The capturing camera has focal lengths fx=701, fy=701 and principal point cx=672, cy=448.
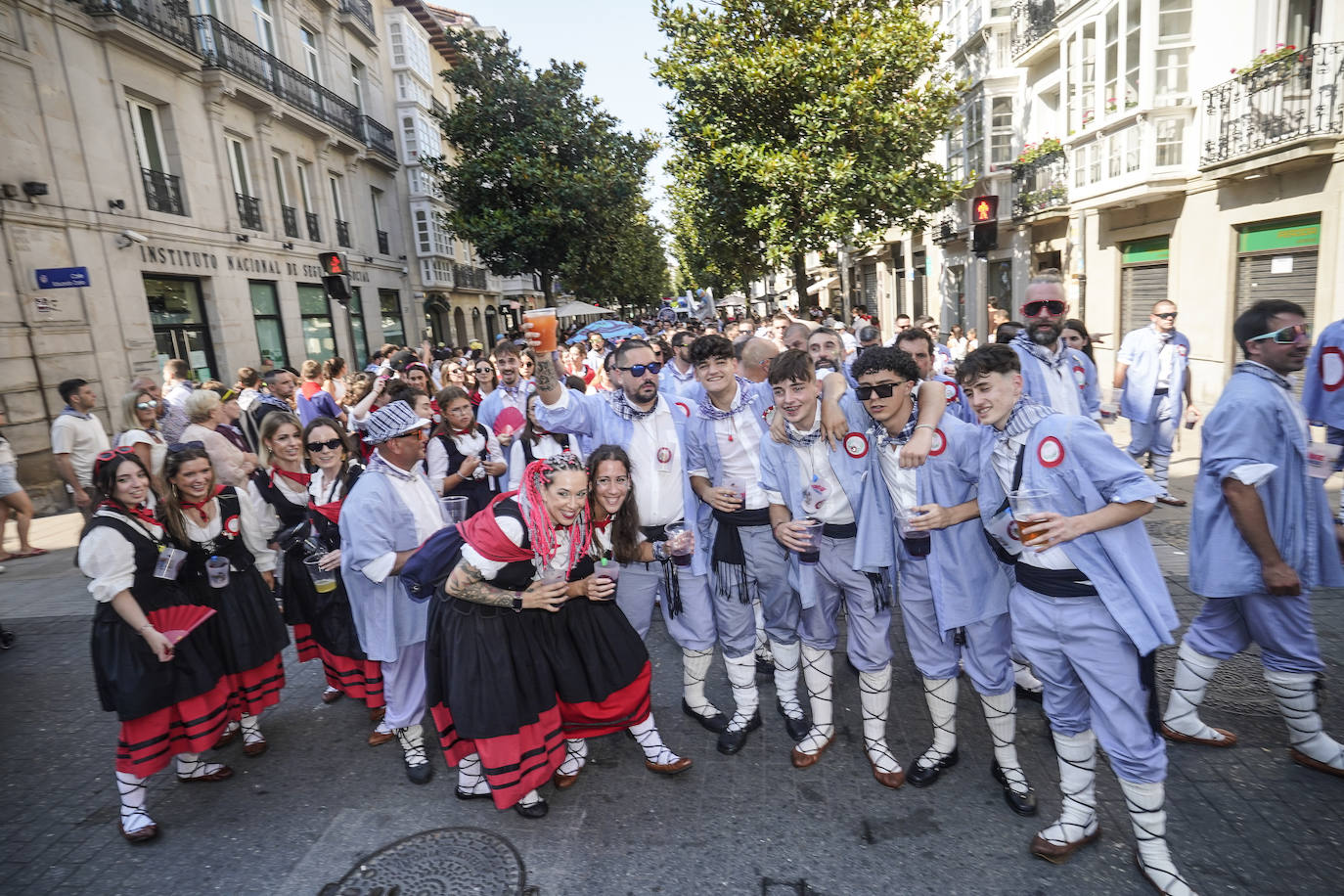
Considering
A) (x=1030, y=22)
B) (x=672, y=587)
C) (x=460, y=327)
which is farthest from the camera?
(x=460, y=327)

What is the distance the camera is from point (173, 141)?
14195 mm

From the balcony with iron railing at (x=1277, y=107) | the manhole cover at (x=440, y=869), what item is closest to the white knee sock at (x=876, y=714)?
the manhole cover at (x=440, y=869)

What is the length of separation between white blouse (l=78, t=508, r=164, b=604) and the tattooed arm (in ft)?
5.59

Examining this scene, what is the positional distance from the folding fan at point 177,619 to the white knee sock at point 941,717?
3787 mm

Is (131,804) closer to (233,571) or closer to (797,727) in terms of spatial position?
(233,571)

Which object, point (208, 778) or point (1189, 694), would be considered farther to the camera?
point (208, 778)

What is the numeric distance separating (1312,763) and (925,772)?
1.78m

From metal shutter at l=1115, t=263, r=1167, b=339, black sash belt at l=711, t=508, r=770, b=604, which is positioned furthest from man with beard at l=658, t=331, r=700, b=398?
metal shutter at l=1115, t=263, r=1167, b=339

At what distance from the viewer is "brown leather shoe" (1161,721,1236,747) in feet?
11.6

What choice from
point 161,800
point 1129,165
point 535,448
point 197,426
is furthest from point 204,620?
point 1129,165

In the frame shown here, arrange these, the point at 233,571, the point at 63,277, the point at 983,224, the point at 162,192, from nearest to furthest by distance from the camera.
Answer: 1. the point at 233,571
2. the point at 983,224
3. the point at 63,277
4. the point at 162,192

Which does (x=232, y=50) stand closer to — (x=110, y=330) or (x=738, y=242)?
(x=110, y=330)

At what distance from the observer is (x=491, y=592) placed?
320 cm

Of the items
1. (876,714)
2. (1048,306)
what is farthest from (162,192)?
(876,714)
